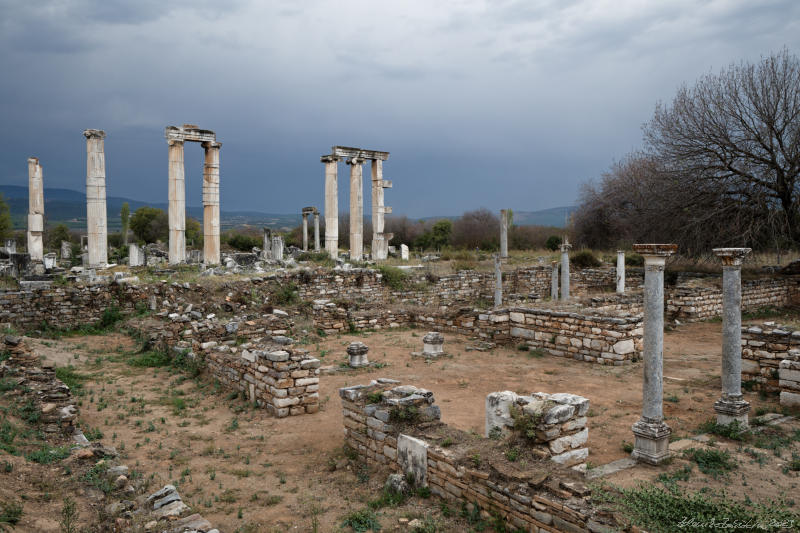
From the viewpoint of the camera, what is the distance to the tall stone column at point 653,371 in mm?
6629

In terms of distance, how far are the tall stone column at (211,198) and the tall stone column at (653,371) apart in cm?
2032

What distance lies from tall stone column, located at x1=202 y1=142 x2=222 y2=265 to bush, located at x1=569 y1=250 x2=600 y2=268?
19424 millimetres

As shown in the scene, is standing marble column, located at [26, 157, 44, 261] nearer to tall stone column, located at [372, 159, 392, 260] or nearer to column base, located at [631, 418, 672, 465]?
tall stone column, located at [372, 159, 392, 260]

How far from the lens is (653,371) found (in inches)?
283

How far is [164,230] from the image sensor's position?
177 ft

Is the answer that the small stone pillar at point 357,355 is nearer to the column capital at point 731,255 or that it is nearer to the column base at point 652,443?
the column base at point 652,443

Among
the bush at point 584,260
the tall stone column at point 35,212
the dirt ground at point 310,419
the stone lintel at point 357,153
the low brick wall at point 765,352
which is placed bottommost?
the dirt ground at point 310,419

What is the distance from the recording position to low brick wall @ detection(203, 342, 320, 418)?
8.82m

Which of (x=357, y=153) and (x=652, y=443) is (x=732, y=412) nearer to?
(x=652, y=443)

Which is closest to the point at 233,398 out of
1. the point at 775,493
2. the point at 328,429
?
the point at 328,429

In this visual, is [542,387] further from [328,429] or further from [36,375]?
[36,375]

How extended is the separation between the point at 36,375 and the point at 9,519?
5478 mm

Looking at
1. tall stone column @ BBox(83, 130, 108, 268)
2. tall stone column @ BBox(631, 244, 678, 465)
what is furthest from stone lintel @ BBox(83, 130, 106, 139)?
tall stone column @ BBox(631, 244, 678, 465)

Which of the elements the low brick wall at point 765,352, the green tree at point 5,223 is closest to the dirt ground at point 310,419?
the low brick wall at point 765,352
